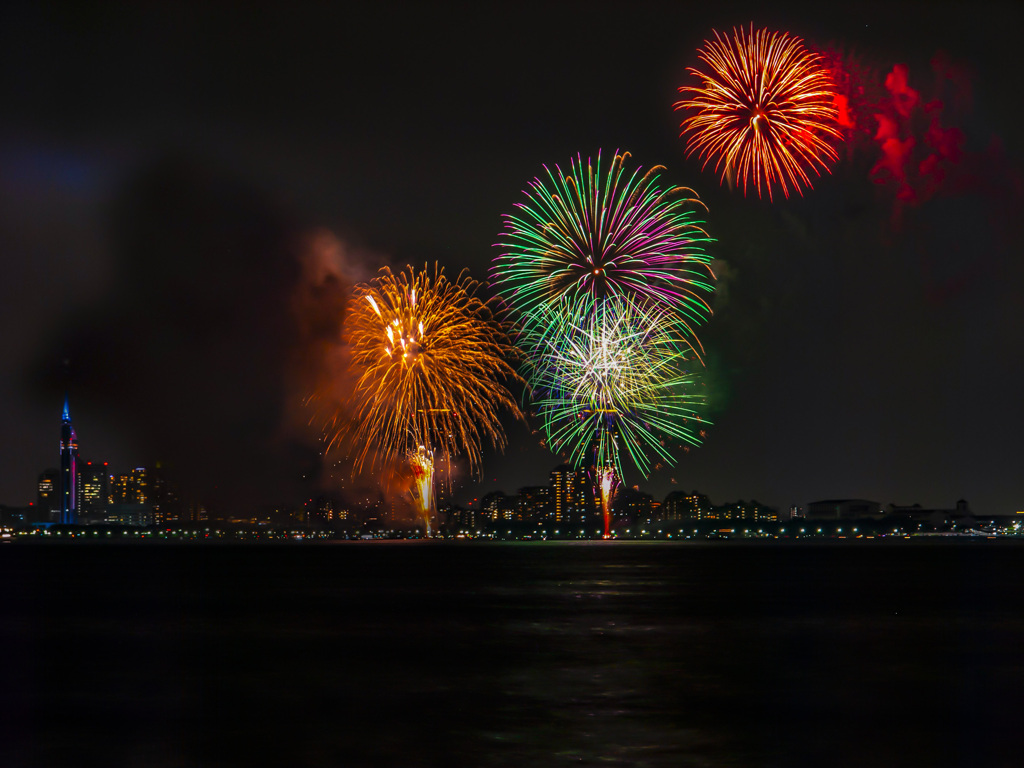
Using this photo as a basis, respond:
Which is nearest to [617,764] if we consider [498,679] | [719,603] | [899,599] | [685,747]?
A: [685,747]

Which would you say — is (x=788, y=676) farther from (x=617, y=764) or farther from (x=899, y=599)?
(x=899, y=599)

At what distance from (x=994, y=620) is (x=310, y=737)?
39.2 m

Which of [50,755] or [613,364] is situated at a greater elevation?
[613,364]

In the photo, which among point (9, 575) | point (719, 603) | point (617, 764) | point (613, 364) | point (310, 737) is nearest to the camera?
point (617, 764)

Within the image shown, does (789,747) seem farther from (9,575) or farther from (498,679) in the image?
(9,575)

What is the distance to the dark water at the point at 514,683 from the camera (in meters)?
20.0

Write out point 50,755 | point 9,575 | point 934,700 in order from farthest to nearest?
point 9,575
point 934,700
point 50,755

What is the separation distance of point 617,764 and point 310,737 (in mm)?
6502

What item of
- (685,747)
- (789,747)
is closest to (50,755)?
(685,747)

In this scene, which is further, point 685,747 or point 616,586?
point 616,586

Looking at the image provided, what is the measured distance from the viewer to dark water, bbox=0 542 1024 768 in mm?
19969

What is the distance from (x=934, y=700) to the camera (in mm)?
26203

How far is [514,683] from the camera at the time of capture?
96.6 feet

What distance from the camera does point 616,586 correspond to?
78.4 meters
